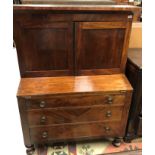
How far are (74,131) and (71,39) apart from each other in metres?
0.78

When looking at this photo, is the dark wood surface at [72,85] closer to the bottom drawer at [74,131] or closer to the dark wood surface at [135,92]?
the dark wood surface at [135,92]

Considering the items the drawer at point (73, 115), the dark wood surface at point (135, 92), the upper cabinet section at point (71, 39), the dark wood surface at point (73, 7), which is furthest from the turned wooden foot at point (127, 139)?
the dark wood surface at point (73, 7)

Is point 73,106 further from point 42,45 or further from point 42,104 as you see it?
point 42,45

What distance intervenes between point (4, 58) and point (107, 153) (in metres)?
1.40

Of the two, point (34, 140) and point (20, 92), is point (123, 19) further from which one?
point (34, 140)

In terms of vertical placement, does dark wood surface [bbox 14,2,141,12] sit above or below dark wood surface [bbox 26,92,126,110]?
above

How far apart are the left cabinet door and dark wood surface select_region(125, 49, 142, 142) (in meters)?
0.52

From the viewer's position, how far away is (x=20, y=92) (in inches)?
47.4

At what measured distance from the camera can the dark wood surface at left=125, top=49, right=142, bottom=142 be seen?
1.33 m

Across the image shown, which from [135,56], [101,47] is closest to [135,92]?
[135,56]

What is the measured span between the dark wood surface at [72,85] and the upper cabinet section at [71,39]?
0.05 m

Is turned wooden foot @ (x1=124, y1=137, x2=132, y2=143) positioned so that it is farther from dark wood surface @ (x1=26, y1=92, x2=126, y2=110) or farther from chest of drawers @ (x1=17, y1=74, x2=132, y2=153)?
dark wood surface @ (x1=26, y1=92, x2=126, y2=110)

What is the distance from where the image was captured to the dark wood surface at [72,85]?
1231 millimetres

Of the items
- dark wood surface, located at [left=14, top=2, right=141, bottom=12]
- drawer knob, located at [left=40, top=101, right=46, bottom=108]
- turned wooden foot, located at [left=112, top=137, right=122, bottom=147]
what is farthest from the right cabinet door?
turned wooden foot, located at [left=112, top=137, right=122, bottom=147]
